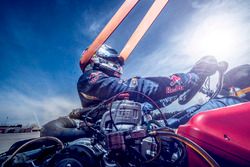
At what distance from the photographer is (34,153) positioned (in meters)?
2.00

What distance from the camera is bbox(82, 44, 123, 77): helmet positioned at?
279 centimetres

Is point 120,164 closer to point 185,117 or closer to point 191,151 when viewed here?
point 191,151

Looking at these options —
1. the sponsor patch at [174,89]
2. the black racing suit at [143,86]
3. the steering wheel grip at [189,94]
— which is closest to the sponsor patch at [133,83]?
the black racing suit at [143,86]

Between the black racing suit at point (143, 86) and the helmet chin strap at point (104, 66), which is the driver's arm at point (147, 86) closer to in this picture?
the black racing suit at point (143, 86)

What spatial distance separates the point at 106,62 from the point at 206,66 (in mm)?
1418

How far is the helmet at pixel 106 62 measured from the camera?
2793 millimetres

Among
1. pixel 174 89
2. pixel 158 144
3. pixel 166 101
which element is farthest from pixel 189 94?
pixel 158 144

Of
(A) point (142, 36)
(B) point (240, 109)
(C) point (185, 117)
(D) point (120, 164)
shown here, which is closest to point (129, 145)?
(D) point (120, 164)

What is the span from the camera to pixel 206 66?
2.35 meters

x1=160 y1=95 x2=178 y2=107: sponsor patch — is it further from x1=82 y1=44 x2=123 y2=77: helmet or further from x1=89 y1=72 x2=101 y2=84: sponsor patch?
x1=89 y1=72 x2=101 y2=84: sponsor patch

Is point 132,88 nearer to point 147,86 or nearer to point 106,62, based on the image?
point 147,86

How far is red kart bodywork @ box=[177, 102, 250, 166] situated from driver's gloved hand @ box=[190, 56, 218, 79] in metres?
1.03

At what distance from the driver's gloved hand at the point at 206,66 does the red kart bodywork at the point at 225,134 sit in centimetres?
103

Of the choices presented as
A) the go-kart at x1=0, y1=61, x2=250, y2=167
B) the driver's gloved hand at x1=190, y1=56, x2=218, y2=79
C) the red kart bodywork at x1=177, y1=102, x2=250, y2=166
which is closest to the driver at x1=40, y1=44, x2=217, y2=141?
the driver's gloved hand at x1=190, y1=56, x2=218, y2=79
